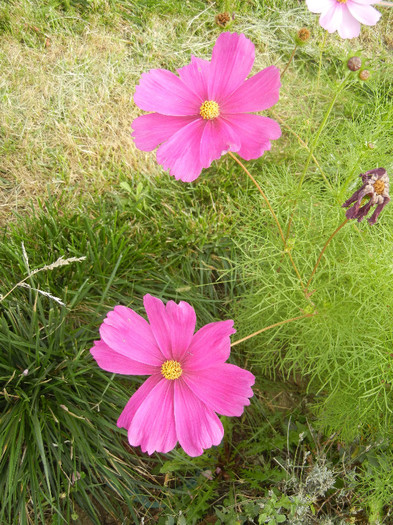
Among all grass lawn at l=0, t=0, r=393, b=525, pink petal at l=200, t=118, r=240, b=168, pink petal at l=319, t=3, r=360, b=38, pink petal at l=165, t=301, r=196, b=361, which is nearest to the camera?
pink petal at l=200, t=118, r=240, b=168

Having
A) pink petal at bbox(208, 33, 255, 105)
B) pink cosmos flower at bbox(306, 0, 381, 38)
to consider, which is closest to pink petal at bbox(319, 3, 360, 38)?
pink cosmos flower at bbox(306, 0, 381, 38)

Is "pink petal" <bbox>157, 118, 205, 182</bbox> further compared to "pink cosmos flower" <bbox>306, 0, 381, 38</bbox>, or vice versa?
"pink cosmos flower" <bbox>306, 0, 381, 38</bbox>

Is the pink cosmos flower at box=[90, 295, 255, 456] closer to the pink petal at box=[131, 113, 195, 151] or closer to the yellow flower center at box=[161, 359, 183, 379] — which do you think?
the yellow flower center at box=[161, 359, 183, 379]

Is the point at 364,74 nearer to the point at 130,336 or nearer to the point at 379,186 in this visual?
the point at 379,186

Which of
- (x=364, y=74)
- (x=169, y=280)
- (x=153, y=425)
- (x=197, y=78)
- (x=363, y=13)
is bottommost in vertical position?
(x=169, y=280)

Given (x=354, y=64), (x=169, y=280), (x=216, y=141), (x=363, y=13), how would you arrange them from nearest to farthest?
(x=216, y=141) < (x=354, y=64) < (x=363, y=13) < (x=169, y=280)

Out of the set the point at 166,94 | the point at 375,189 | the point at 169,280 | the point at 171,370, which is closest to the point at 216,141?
the point at 166,94
